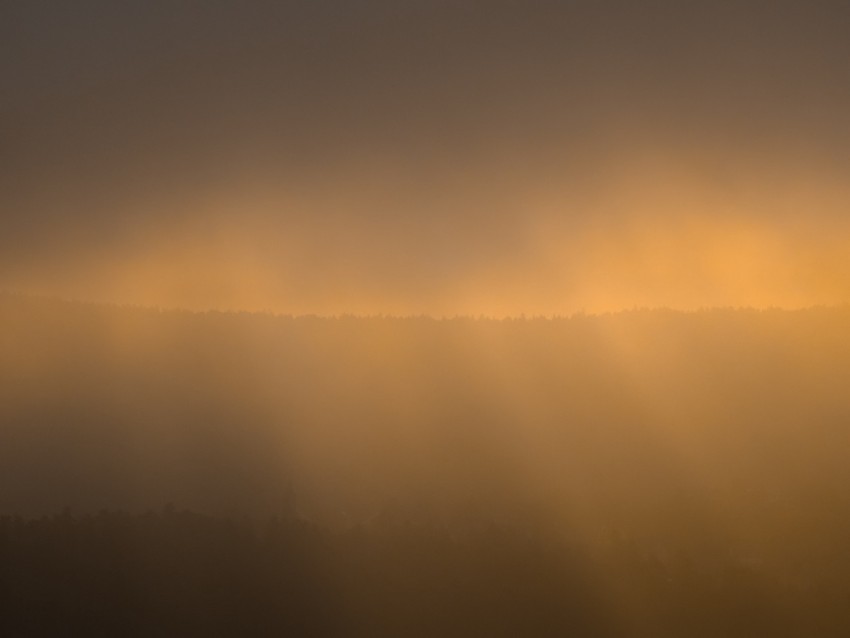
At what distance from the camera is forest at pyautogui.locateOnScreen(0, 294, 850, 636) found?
8344 millimetres

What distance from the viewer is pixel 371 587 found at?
28.4 feet

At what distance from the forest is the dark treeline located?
1.2 inches

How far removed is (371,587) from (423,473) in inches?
82.7

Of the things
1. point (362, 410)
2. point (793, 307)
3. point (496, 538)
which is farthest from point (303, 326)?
point (793, 307)

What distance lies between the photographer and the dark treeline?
8109mm

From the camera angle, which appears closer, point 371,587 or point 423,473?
point 371,587

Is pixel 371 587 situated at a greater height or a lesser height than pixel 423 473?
lesser

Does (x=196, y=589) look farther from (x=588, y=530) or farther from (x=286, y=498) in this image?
(x=588, y=530)

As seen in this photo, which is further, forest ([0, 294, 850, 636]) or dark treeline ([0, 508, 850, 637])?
forest ([0, 294, 850, 636])

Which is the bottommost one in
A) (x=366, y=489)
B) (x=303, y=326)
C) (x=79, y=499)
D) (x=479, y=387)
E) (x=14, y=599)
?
(x=14, y=599)

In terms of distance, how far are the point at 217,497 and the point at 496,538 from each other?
3.91m

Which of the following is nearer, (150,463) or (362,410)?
(150,463)

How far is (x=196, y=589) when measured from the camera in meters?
8.48

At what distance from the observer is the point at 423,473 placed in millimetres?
10383
